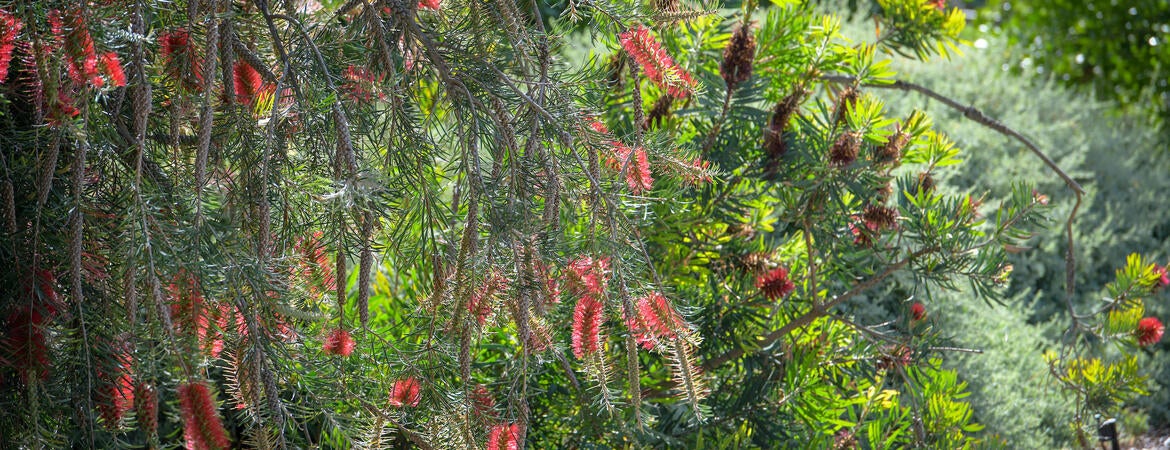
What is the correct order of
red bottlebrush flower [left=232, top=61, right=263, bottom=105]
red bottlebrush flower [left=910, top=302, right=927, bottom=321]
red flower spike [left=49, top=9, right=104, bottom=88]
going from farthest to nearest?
red bottlebrush flower [left=910, top=302, right=927, bottom=321]
red bottlebrush flower [left=232, top=61, right=263, bottom=105]
red flower spike [left=49, top=9, right=104, bottom=88]

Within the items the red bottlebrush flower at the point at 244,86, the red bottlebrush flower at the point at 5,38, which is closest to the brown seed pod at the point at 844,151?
the red bottlebrush flower at the point at 244,86

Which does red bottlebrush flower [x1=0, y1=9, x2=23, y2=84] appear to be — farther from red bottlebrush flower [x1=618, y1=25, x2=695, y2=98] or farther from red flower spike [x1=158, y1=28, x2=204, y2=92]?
red bottlebrush flower [x1=618, y1=25, x2=695, y2=98]

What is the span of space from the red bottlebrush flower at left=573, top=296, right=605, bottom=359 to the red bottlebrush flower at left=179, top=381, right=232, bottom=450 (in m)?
0.35

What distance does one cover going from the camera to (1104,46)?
6340 millimetres

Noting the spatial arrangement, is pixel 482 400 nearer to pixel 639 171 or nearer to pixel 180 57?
pixel 639 171

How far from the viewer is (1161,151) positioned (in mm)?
5328

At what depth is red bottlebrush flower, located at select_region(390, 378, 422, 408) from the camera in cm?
121

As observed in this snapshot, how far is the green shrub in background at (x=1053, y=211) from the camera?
287 centimetres

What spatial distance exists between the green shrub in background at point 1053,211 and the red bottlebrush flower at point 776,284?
107 centimetres

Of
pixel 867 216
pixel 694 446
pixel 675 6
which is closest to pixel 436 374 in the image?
pixel 675 6

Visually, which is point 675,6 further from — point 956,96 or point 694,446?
point 956,96

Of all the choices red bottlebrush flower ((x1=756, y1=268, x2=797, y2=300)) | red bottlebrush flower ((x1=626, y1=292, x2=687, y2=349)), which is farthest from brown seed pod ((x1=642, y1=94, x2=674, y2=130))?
red bottlebrush flower ((x1=626, y1=292, x2=687, y2=349))

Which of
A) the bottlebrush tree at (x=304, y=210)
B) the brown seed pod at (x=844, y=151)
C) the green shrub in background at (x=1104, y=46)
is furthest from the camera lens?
the green shrub in background at (x=1104, y=46)

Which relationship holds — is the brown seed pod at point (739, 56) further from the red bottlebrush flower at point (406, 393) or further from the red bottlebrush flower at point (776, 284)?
the red bottlebrush flower at point (406, 393)
